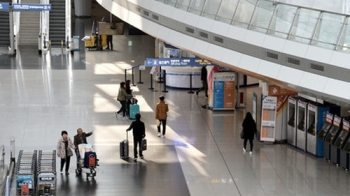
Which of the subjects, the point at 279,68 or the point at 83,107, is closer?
the point at 279,68

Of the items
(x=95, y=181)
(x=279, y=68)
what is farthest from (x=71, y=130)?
(x=279, y=68)

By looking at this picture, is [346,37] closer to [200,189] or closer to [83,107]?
[200,189]

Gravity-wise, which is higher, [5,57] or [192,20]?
[192,20]

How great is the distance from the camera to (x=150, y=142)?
77.0 ft

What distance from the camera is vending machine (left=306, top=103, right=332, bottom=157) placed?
21.8 meters

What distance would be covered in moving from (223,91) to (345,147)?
25.1 feet

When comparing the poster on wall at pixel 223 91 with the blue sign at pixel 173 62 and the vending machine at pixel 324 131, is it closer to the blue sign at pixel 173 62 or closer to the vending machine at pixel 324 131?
the blue sign at pixel 173 62

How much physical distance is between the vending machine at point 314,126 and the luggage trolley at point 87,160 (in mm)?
5635

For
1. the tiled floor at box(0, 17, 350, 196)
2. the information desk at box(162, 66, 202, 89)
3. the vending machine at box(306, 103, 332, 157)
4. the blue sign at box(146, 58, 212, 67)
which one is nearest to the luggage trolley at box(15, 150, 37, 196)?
the tiled floor at box(0, 17, 350, 196)

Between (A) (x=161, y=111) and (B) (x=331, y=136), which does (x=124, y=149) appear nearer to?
(A) (x=161, y=111)

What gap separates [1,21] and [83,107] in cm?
1647

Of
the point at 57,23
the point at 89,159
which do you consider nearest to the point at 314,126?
the point at 89,159

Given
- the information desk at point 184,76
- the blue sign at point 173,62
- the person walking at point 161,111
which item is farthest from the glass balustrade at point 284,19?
the information desk at point 184,76

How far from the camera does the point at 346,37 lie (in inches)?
642
